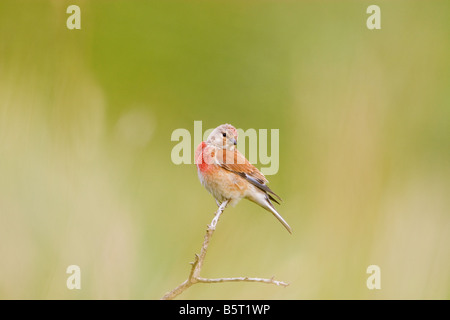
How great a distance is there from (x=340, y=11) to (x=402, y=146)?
841mm

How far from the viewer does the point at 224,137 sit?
2.13 m

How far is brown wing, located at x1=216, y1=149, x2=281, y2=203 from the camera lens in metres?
2.20

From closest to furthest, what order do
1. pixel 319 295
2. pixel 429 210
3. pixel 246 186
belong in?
pixel 246 186 → pixel 319 295 → pixel 429 210

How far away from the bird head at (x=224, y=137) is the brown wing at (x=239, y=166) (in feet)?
0.13

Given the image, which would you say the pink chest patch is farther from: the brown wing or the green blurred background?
the green blurred background

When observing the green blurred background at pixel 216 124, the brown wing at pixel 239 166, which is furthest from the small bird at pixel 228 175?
the green blurred background at pixel 216 124

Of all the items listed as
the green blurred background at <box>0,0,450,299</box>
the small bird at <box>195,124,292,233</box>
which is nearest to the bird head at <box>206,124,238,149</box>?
the small bird at <box>195,124,292,233</box>

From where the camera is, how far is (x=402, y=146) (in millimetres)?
2908

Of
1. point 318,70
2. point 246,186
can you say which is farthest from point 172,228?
point 318,70

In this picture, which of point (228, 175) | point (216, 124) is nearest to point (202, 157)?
point (228, 175)

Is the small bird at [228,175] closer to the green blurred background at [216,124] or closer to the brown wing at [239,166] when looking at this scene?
the brown wing at [239,166]

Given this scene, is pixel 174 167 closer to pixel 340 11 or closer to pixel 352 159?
pixel 352 159

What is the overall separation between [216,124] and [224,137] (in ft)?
2.36

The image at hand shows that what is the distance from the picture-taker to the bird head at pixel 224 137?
211 cm
